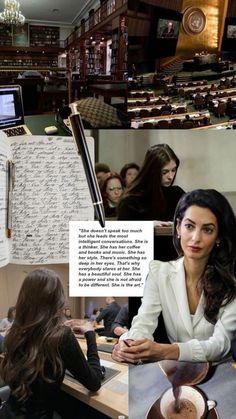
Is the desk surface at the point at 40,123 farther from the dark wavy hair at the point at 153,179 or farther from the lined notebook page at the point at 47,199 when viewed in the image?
the dark wavy hair at the point at 153,179

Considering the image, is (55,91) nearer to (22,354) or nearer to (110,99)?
(110,99)

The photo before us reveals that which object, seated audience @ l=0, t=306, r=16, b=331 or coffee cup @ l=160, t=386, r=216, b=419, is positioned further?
seated audience @ l=0, t=306, r=16, b=331

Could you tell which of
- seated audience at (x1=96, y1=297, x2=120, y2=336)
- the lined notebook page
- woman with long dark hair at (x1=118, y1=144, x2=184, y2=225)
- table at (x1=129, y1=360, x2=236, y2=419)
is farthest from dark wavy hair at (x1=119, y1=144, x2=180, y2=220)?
table at (x1=129, y1=360, x2=236, y2=419)

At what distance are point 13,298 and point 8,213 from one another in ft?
0.73

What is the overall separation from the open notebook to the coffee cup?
756 millimetres

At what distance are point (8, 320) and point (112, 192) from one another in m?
0.43

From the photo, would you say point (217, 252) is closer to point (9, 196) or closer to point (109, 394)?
point (109, 394)

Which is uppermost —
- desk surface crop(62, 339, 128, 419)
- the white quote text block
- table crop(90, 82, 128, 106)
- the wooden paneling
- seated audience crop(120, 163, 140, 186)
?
the wooden paneling

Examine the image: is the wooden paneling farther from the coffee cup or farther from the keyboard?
the coffee cup

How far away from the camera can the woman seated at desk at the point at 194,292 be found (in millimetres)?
1177

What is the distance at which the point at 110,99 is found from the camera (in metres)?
1.19

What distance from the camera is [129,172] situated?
123 cm

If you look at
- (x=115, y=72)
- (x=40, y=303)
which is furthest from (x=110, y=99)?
(x=40, y=303)

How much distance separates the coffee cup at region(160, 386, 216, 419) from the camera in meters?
1.14
